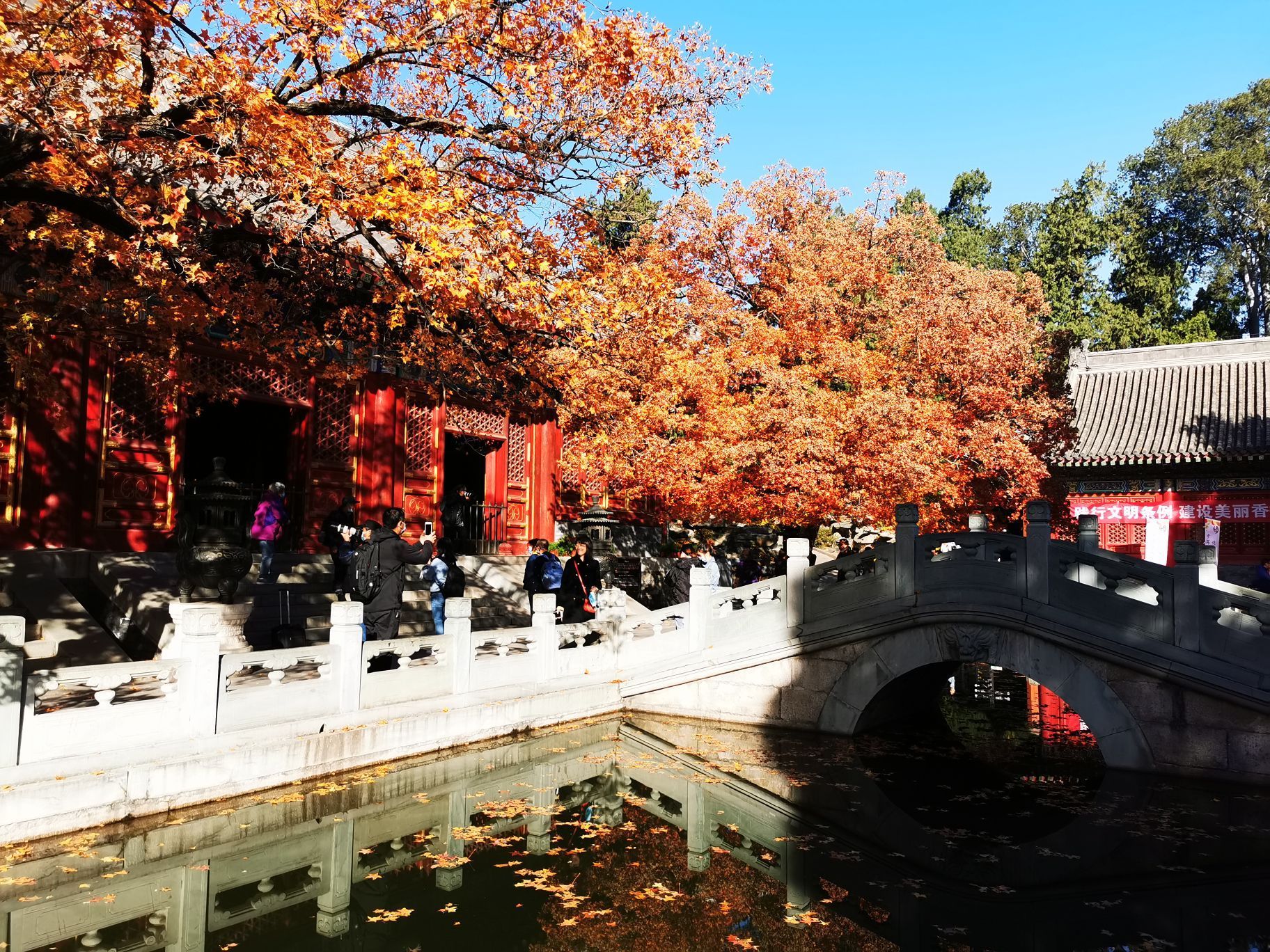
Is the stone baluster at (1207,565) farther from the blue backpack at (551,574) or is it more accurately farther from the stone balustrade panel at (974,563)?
the blue backpack at (551,574)

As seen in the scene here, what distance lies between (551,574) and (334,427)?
5.20m

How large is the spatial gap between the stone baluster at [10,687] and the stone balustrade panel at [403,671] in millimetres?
2969

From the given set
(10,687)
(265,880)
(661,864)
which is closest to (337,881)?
(265,880)

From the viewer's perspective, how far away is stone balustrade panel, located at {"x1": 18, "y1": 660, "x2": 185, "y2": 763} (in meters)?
6.31

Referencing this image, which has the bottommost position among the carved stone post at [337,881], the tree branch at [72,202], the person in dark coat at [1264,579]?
the carved stone post at [337,881]

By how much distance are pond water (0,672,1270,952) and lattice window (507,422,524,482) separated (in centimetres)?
988

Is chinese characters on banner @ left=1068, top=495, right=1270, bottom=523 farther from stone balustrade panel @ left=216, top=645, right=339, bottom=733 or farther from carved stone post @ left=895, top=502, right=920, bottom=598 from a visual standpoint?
stone balustrade panel @ left=216, top=645, right=339, bottom=733

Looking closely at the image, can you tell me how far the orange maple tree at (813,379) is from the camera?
14.1 meters

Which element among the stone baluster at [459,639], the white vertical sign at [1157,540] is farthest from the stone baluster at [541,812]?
the white vertical sign at [1157,540]

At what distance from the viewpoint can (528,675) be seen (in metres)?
10.9

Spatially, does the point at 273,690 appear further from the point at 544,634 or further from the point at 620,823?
the point at 544,634

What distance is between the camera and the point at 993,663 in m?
10.3

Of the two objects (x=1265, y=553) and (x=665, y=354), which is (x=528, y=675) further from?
(x=1265, y=553)

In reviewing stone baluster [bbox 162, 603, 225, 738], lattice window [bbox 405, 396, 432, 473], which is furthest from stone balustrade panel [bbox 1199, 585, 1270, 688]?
lattice window [bbox 405, 396, 432, 473]
